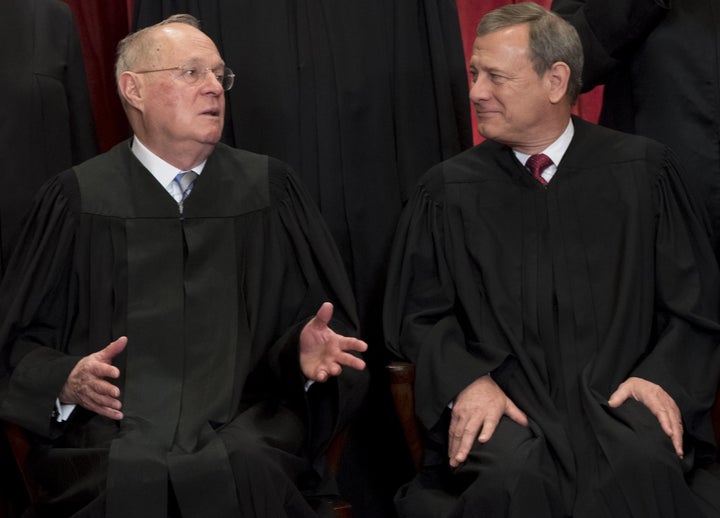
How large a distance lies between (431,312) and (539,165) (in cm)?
54

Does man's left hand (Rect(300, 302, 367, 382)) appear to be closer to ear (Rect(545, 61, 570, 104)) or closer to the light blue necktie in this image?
the light blue necktie

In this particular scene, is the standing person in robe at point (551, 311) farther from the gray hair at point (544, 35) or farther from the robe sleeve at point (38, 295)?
the robe sleeve at point (38, 295)

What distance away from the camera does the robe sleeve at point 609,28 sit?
12.4 feet

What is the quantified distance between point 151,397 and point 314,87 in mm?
1300

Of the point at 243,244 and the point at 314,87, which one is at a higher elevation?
the point at 314,87

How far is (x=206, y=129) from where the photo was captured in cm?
348

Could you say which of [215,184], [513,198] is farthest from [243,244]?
[513,198]

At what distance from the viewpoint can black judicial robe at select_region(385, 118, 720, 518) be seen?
322cm

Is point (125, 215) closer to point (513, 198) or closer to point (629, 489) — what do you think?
point (513, 198)

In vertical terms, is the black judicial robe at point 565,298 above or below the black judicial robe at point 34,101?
below

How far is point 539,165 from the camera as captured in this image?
3594 mm

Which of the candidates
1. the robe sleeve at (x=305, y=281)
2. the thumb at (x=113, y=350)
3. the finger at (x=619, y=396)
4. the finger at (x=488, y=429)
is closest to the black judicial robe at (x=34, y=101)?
the robe sleeve at (x=305, y=281)

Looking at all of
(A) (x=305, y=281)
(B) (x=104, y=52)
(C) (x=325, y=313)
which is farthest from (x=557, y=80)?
(B) (x=104, y=52)

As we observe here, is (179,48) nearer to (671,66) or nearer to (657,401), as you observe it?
(671,66)
